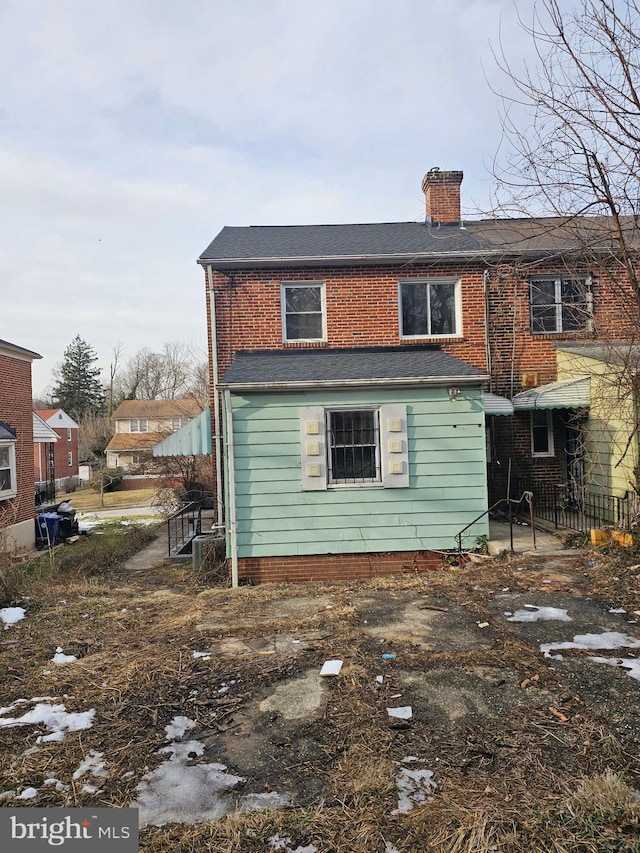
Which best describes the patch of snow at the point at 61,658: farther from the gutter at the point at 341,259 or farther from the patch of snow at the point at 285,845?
the gutter at the point at 341,259

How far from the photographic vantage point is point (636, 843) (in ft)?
9.62

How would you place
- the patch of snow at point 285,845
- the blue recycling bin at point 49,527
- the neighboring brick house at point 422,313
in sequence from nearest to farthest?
the patch of snow at point 285,845 → the neighboring brick house at point 422,313 → the blue recycling bin at point 49,527

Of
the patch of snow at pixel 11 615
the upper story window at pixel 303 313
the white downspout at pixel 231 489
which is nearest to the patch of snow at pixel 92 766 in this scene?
the patch of snow at pixel 11 615

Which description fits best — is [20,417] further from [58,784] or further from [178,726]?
[58,784]

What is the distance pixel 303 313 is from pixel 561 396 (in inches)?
236

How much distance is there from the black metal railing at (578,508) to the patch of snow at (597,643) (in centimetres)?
406

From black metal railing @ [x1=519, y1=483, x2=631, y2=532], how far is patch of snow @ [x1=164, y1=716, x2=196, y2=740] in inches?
319

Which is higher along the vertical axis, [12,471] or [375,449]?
[375,449]

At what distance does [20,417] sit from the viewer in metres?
16.9

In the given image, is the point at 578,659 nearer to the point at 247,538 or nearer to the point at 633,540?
the point at 633,540

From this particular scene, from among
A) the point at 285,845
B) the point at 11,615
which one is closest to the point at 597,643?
the point at 285,845

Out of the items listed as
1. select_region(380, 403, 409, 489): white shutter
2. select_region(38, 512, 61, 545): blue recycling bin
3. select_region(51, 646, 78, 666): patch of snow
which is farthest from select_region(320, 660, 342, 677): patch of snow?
select_region(38, 512, 61, 545): blue recycling bin

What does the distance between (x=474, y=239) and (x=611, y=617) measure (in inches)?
371

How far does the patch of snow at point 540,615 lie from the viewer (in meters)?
6.48
